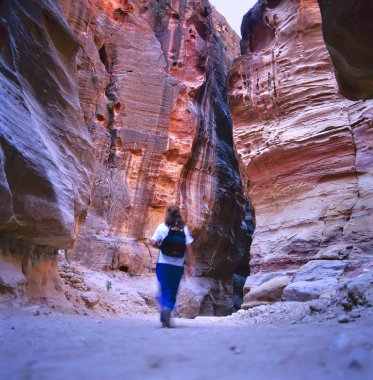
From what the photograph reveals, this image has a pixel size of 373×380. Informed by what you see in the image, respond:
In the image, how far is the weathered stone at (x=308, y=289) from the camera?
841cm

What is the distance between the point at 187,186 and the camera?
67.6 feet

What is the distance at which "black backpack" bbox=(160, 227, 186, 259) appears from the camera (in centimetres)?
439

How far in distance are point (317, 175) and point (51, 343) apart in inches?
440

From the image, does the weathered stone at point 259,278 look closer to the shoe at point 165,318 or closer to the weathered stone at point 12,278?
the shoe at point 165,318

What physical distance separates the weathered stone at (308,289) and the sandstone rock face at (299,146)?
1.24 m

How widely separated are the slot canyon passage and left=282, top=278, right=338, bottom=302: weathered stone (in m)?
0.05

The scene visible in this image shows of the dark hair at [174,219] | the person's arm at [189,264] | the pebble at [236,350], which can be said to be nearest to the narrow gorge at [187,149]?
the person's arm at [189,264]

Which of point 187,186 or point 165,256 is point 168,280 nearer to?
point 165,256

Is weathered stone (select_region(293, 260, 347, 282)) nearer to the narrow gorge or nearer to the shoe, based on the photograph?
the narrow gorge

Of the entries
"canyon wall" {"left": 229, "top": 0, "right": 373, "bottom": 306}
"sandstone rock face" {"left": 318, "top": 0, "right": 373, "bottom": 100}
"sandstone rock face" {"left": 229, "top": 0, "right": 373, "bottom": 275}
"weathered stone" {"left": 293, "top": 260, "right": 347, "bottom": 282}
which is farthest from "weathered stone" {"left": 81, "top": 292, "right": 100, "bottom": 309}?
"sandstone rock face" {"left": 229, "top": 0, "right": 373, "bottom": 275}

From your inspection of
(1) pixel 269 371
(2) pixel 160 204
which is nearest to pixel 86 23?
(2) pixel 160 204

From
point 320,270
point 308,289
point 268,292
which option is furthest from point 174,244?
point 268,292

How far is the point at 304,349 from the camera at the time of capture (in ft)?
6.94

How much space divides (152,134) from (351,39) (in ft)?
50.2
